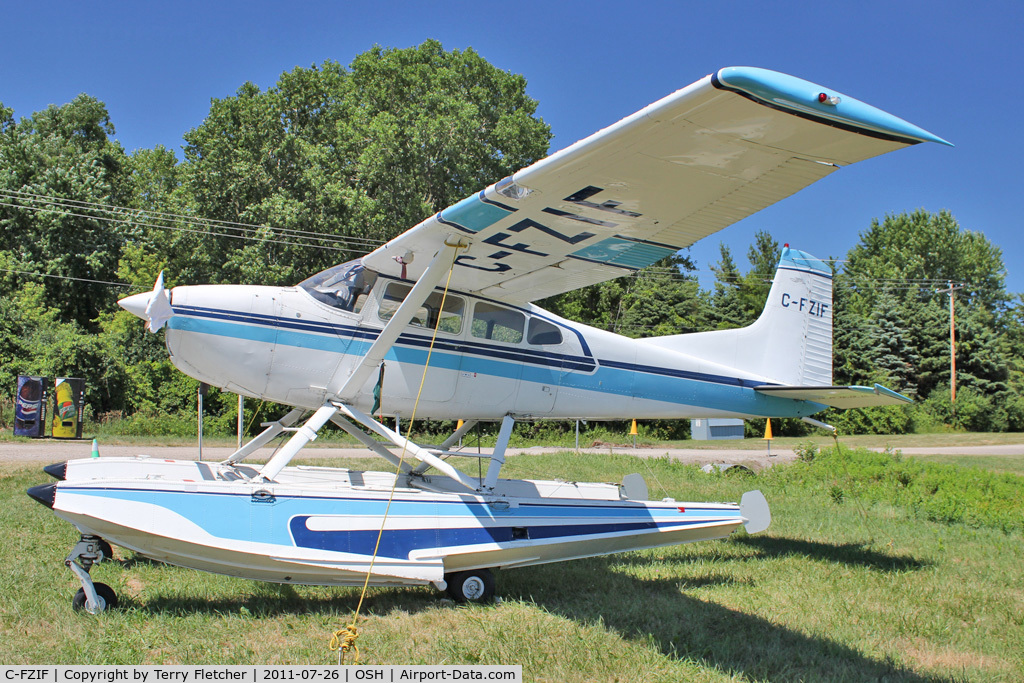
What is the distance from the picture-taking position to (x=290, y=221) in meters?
27.3

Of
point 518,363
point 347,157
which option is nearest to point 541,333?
point 518,363

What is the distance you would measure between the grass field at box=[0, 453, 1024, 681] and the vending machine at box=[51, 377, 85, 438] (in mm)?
11234

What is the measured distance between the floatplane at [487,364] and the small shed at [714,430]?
8.98m

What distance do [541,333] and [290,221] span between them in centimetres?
2245

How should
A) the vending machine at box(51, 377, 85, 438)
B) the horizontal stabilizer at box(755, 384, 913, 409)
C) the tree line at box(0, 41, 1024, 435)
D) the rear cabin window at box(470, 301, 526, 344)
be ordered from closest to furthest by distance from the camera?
the horizontal stabilizer at box(755, 384, 913, 409) < the rear cabin window at box(470, 301, 526, 344) < the vending machine at box(51, 377, 85, 438) < the tree line at box(0, 41, 1024, 435)

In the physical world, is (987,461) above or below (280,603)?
above

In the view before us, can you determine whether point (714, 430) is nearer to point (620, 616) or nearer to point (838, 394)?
point (838, 394)

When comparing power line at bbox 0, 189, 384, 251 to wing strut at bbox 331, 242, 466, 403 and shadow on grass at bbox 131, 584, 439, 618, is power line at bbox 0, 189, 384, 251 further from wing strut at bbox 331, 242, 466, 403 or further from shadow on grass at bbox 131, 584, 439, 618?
shadow on grass at bbox 131, 584, 439, 618

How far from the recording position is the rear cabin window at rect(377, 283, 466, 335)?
6.74 metres

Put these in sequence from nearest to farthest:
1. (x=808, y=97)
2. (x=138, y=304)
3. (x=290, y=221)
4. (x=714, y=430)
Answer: (x=808, y=97) → (x=138, y=304) → (x=714, y=430) → (x=290, y=221)

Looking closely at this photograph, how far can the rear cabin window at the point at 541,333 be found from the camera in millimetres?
7366

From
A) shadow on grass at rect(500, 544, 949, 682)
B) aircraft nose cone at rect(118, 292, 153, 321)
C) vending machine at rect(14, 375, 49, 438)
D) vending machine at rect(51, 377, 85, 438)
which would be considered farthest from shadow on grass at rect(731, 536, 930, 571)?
vending machine at rect(14, 375, 49, 438)

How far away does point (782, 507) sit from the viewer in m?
10.5

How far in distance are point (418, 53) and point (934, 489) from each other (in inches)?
1227
